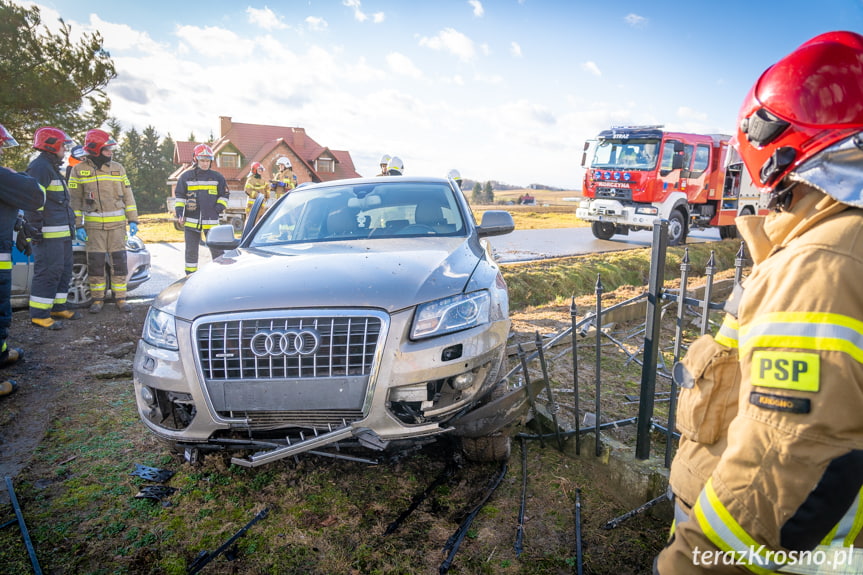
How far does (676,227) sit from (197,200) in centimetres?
1100

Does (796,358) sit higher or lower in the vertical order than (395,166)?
lower

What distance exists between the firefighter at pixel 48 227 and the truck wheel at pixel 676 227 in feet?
40.0

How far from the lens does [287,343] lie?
2.33m

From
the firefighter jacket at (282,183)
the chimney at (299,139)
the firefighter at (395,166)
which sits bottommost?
the firefighter jacket at (282,183)

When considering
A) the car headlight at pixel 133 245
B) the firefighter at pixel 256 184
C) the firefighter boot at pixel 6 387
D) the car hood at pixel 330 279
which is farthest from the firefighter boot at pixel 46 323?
the firefighter at pixel 256 184

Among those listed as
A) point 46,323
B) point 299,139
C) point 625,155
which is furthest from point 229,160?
point 46,323

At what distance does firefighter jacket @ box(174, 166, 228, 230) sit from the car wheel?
1.63 meters

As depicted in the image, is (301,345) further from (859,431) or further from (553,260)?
(553,260)

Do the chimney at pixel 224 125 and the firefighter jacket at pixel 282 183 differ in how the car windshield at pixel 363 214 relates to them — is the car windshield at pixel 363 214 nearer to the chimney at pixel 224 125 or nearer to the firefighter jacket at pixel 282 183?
the firefighter jacket at pixel 282 183

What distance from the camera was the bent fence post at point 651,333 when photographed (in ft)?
8.23

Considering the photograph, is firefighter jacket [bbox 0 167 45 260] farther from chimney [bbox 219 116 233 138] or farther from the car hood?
chimney [bbox 219 116 233 138]

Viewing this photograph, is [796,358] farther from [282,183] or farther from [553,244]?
[553,244]

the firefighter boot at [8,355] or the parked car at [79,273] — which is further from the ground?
the parked car at [79,273]

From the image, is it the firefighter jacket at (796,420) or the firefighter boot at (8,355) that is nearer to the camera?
the firefighter jacket at (796,420)
